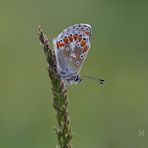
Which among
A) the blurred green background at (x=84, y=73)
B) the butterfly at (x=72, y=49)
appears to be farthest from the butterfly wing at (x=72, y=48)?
the blurred green background at (x=84, y=73)

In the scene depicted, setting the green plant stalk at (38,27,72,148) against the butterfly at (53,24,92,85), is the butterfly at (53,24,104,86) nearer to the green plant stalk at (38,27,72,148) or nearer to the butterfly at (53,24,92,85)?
the butterfly at (53,24,92,85)

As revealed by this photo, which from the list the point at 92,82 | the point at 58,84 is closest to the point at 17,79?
the point at 92,82

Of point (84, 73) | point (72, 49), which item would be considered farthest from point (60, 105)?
point (84, 73)

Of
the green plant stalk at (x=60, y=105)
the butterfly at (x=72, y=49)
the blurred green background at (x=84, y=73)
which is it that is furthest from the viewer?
the blurred green background at (x=84, y=73)

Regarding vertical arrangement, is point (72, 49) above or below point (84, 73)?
Answer: below

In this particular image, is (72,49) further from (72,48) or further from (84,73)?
(84,73)

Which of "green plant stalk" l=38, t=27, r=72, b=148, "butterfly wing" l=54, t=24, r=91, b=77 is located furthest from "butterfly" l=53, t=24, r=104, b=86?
"green plant stalk" l=38, t=27, r=72, b=148

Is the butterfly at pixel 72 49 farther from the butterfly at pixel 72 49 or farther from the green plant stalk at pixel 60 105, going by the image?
the green plant stalk at pixel 60 105
